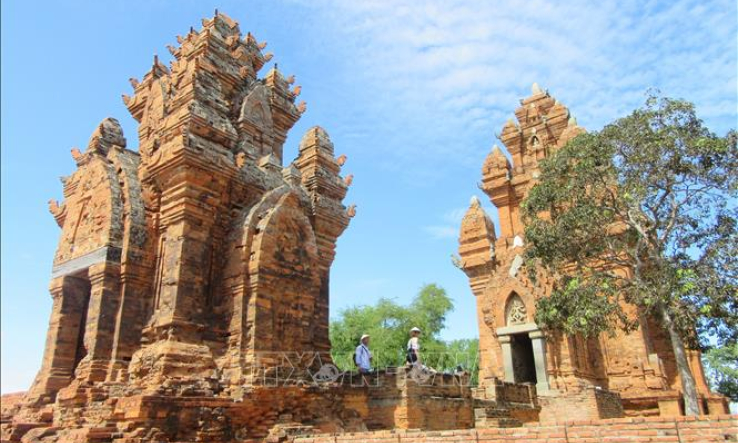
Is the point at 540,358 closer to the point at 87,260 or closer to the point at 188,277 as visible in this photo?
the point at 188,277

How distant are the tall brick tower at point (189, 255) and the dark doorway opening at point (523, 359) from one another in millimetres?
5968

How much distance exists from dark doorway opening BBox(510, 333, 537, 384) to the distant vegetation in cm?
1515

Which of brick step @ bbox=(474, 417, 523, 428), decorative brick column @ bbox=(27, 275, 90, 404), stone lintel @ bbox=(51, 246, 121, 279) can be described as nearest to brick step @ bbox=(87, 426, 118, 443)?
stone lintel @ bbox=(51, 246, 121, 279)

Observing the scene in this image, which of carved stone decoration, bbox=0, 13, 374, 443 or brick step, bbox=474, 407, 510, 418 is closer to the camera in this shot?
carved stone decoration, bbox=0, 13, 374, 443

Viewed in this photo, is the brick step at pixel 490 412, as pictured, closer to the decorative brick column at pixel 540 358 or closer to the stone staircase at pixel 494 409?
the stone staircase at pixel 494 409

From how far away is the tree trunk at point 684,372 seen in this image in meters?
10.6

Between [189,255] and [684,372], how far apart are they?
31.0ft

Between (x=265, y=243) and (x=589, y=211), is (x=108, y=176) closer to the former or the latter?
(x=265, y=243)

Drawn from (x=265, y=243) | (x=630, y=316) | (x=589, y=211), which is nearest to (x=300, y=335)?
(x=265, y=243)

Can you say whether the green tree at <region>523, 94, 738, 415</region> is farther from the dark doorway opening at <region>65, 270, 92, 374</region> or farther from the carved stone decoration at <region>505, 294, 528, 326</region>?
the dark doorway opening at <region>65, 270, 92, 374</region>

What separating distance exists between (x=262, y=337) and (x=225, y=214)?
2.77 metres

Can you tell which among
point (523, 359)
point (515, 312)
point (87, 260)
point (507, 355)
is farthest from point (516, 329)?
point (87, 260)

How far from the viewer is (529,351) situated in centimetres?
1630

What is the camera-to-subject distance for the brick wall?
4961 millimetres
